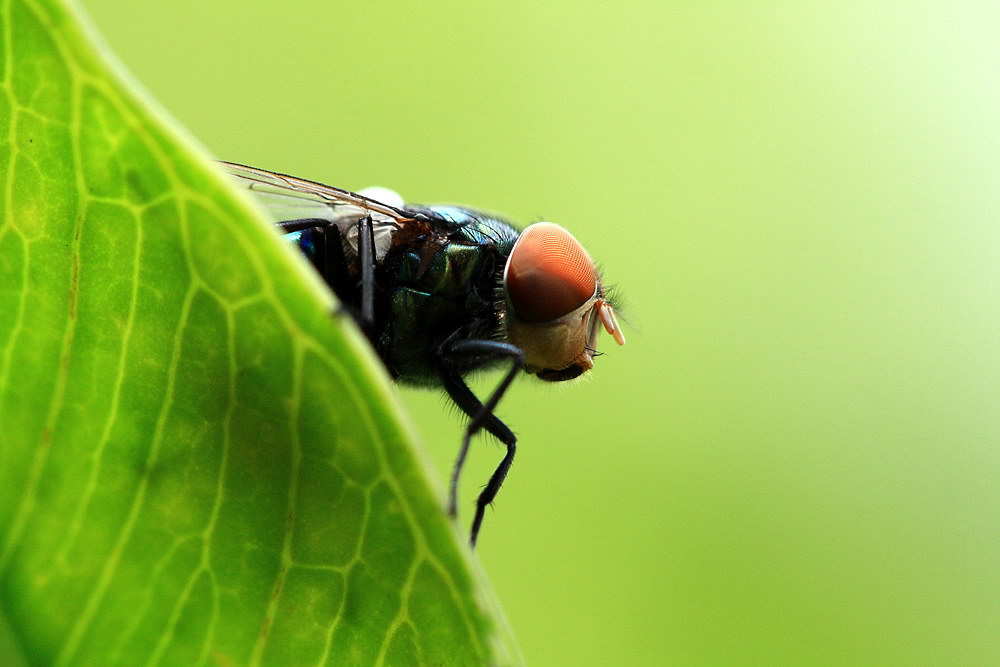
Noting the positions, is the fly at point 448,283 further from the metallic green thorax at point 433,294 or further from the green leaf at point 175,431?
the green leaf at point 175,431

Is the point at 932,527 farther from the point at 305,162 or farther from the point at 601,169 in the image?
the point at 305,162

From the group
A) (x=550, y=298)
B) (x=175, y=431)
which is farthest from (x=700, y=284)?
(x=175, y=431)

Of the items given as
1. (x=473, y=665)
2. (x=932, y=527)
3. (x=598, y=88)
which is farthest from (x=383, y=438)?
(x=598, y=88)

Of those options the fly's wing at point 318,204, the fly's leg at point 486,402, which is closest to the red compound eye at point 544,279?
the fly's leg at point 486,402

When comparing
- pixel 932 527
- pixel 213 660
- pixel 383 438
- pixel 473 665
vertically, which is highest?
pixel 383 438

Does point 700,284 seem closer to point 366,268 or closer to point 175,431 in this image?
point 366,268
